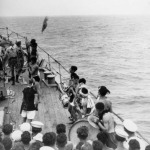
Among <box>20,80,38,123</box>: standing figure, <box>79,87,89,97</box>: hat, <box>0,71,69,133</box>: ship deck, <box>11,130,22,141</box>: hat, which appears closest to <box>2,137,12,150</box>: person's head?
<box>11,130,22,141</box>: hat

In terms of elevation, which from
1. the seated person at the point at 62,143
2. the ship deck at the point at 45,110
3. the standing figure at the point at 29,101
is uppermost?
the seated person at the point at 62,143

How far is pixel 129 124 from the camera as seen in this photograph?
405cm

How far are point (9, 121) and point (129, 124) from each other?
347 centimetres

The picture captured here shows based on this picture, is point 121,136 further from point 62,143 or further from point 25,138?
point 25,138

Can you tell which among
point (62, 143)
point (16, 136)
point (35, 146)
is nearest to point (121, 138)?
point (62, 143)

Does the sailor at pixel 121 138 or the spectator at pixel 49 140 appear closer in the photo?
the spectator at pixel 49 140

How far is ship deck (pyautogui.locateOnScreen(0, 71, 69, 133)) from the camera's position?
6.49 metres

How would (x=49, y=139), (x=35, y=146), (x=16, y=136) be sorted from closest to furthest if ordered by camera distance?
(x=35, y=146), (x=49, y=139), (x=16, y=136)

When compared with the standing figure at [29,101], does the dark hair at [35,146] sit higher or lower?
higher

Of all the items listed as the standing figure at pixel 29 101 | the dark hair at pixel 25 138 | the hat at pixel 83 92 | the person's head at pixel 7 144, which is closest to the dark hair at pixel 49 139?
the dark hair at pixel 25 138

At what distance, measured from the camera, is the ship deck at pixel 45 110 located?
6492 mm

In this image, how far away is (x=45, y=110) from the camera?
727 cm

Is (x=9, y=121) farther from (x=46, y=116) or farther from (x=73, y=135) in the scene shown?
(x=73, y=135)

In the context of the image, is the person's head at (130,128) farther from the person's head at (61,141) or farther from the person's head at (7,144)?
the person's head at (7,144)
